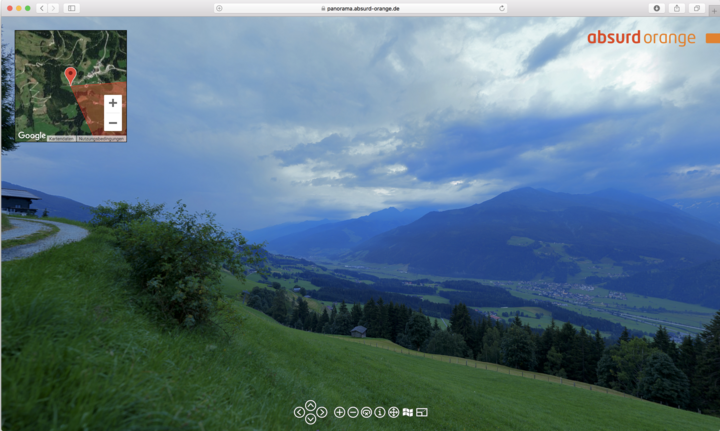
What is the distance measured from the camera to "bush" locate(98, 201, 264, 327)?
23.0 ft

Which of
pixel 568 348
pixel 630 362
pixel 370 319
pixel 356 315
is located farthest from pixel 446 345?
pixel 630 362

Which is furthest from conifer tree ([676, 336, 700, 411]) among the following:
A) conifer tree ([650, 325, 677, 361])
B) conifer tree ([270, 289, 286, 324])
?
conifer tree ([270, 289, 286, 324])

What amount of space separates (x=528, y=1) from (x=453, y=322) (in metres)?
87.6

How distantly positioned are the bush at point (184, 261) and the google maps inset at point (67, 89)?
2746 mm

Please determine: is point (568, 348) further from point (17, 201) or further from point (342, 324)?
point (17, 201)

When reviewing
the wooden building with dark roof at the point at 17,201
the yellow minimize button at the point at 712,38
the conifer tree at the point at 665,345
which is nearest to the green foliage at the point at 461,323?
the conifer tree at the point at 665,345

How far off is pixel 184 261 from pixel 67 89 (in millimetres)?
5144

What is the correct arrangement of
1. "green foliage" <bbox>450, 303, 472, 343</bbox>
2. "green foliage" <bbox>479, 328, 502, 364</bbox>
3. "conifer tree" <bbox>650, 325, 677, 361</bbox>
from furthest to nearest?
"green foliage" <bbox>450, 303, 472, 343</bbox>, "green foliage" <bbox>479, 328, 502, 364</bbox>, "conifer tree" <bbox>650, 325, 677, 361</bbox>

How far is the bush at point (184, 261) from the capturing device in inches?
276

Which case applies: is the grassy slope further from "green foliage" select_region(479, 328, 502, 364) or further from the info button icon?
"green foliage" select_region(479, 328, 502, 364)

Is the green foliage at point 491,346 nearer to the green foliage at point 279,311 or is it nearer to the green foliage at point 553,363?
the green foliage at point 553,363

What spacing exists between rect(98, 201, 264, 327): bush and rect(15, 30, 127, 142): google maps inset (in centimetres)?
275

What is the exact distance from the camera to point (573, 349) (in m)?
62.9

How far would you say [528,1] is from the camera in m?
8.66
